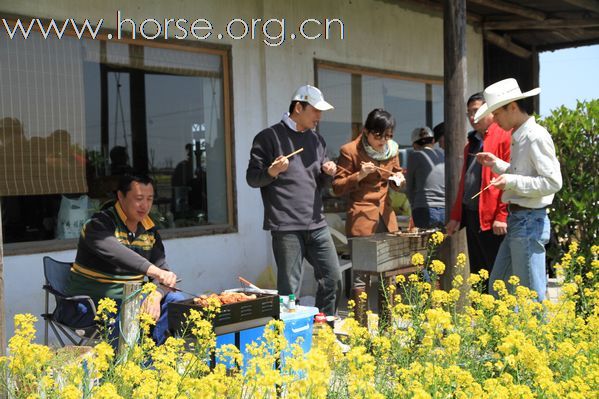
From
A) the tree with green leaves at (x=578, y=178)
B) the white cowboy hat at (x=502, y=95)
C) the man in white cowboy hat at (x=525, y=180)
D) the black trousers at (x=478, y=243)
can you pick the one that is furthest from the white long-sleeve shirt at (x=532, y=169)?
the tree with green leaves at (x=578, y=178)

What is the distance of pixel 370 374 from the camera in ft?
7.80

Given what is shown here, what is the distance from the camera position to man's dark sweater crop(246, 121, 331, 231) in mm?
4906

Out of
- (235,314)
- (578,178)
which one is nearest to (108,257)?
(235,314)

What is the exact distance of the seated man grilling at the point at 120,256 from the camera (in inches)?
156

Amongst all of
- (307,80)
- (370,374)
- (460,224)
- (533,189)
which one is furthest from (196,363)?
(307,80)

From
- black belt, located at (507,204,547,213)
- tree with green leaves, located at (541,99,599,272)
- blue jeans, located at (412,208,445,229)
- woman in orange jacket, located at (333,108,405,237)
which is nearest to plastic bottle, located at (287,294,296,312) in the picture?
woman in orange jacket, located at (333,108,405,237)

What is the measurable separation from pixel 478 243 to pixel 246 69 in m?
3.01

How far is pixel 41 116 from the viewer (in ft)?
18.1

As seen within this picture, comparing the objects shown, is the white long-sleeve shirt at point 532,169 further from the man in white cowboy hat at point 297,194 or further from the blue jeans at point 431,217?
the blue jeans at point 431,217

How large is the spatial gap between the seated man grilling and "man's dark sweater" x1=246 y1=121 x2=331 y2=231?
0.97m

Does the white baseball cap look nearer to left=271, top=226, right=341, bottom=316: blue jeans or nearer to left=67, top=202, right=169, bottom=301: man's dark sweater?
left=271, top=226, right=341, bottom=316: blue jeans

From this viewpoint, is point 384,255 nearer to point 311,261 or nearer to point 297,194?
point 311,261

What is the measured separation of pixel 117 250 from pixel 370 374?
79.9 inches

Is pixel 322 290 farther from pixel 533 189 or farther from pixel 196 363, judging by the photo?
pixel 196 363
